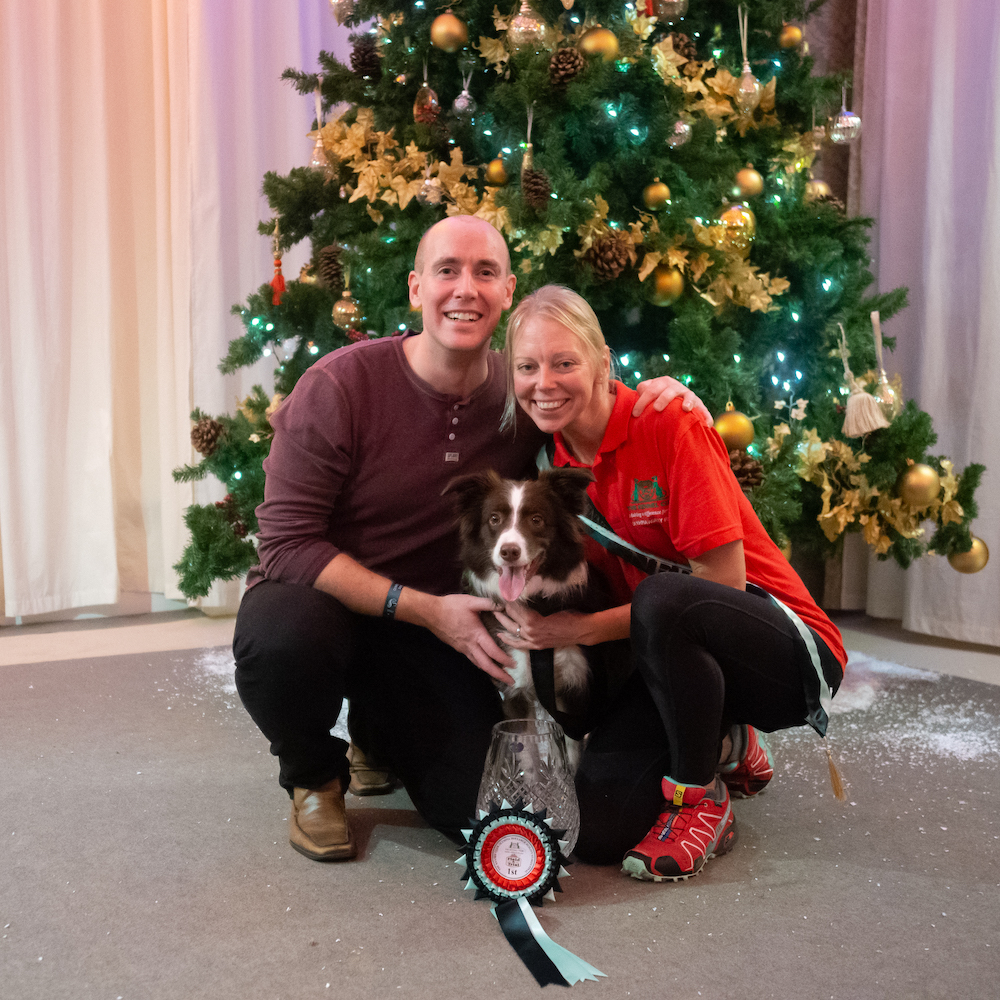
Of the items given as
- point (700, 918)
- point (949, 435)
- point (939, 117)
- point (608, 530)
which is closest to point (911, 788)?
point (700, 918)

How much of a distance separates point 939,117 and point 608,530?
301cm

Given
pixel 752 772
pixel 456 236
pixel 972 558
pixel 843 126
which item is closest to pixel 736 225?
pixel 843 126

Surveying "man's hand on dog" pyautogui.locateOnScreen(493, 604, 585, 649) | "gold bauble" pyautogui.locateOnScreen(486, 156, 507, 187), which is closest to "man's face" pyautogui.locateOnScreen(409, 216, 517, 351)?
"man's hand on dog" pyautogui.locateOnScreen(493, 604, 585, 649)

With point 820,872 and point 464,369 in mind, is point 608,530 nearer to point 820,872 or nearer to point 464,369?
point 464,369

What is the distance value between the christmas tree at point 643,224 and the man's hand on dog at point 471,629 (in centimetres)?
134

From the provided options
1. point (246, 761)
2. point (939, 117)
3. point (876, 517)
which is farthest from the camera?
point (939, 117)

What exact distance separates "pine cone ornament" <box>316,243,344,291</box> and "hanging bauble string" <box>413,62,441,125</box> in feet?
1.76

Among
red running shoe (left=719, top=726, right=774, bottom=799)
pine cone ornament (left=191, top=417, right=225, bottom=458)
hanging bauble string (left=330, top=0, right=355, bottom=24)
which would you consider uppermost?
hanging bauble string (left=330, top=0, right=355, bottom=24)

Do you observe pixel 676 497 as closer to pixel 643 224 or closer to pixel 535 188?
pixel 535 188

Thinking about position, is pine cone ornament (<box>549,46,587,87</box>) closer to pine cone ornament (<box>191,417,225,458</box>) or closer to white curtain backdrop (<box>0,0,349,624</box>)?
pine cone ornament (<box>191,417,225,458</box>)

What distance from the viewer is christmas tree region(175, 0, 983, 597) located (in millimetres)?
3072

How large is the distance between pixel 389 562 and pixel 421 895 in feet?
2.49

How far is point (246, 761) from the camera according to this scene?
2619mm

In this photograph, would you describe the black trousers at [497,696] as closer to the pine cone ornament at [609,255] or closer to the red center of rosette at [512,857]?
the red center of rosette at [512,857]
